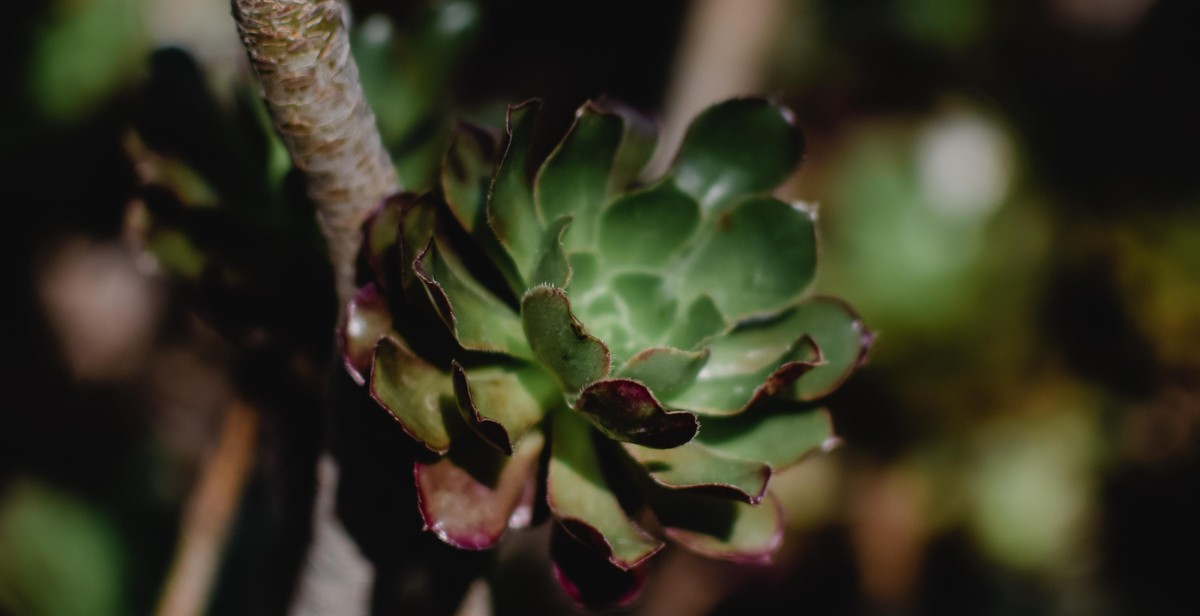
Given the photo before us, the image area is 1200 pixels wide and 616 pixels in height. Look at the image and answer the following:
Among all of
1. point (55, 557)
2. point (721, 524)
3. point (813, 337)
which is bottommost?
point (55, 557)

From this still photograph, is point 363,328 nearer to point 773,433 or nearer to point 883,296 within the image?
point 773,433

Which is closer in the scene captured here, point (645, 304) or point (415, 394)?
point (415, 394)

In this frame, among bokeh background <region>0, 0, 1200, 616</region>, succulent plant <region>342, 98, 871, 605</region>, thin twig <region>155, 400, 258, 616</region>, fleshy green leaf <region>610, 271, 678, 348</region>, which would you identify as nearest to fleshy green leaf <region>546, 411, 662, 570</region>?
succulent plant <region>342, 98, 871, 605</region>

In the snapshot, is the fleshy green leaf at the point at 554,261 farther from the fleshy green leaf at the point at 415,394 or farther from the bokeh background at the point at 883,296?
the bokeh background at the point at 883,296

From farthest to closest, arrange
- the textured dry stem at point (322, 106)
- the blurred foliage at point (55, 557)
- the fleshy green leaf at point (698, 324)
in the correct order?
the blurred foliage at point (55, 557), the fleshy green leaf at point (698, 324), the textured dry stem at point (322, 106)

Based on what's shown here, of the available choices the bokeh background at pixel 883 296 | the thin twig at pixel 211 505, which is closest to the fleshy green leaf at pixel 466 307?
the thin twig at pixel 211 505

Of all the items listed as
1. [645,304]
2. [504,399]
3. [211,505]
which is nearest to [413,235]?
[504,399]
